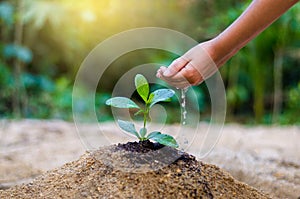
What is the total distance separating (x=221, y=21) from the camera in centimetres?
468

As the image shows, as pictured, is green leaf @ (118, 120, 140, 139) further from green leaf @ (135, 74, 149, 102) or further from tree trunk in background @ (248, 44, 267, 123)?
tree trunk in background @ (248, 44, 267, 123)

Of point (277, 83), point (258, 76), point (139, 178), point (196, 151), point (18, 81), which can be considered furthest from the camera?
point (277, 83)

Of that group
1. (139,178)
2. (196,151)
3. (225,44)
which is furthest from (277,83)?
(139,178)

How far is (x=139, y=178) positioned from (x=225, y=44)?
14.6 inches

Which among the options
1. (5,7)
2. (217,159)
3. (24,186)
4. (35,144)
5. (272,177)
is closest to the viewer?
(24,186)

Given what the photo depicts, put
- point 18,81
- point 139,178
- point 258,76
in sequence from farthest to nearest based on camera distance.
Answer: point 258,76
point 18,81
point 139,178

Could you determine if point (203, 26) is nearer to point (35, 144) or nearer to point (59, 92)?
point (59, 92)

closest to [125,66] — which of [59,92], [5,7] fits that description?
[59,92]

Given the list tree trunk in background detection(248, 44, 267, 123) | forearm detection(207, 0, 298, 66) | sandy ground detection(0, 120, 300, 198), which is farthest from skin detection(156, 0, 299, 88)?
tree trunk in background detection(248, 44, 267, 123)

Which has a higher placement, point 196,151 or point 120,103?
point 120,103

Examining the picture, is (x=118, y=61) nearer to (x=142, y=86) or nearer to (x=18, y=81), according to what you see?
(x=18, y=81)

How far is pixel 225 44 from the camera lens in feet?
3.25

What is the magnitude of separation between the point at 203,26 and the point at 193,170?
4.31 meters

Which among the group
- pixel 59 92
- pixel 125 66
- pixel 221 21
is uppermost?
pixel 221 21
